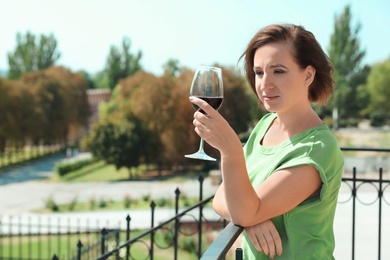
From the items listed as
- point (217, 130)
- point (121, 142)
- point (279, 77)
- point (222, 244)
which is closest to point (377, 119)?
point (121, 142)

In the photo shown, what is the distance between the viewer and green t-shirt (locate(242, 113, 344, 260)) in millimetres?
1637

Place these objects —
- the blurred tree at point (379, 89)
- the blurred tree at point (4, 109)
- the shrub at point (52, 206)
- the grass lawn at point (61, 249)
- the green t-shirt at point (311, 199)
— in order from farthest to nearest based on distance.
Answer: the blurred tree at point (379, 89) → the blurred tree at point (4, 109) → the shrub at point (52, 206) → the grass lawn at point (61, 249) → the green t-shirt at point (311, 199)

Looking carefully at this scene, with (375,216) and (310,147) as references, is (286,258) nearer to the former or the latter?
(310,147)

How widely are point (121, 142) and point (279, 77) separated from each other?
3281 cm

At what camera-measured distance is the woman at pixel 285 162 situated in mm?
1531

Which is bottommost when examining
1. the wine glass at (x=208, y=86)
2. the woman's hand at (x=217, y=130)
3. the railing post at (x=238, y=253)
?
the railing post at (x=238, y=253)

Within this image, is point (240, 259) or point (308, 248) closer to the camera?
point (240, 259)

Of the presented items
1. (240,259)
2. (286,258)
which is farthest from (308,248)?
(240,259)

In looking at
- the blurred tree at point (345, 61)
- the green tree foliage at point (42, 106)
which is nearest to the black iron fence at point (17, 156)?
the green tree foliage at point (42, 106)

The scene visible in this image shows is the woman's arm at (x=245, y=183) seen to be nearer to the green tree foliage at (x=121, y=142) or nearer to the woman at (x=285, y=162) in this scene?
the woman at (x=285, y=162)

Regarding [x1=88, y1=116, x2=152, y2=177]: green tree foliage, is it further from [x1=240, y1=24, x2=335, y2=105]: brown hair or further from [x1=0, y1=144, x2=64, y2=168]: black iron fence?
[x1=240, y1=24, x2=335, y2=105]: brown hair

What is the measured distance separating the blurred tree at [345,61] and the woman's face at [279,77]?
44286 mm

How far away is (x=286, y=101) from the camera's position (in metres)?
1.72

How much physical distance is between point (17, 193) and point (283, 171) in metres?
29.5
